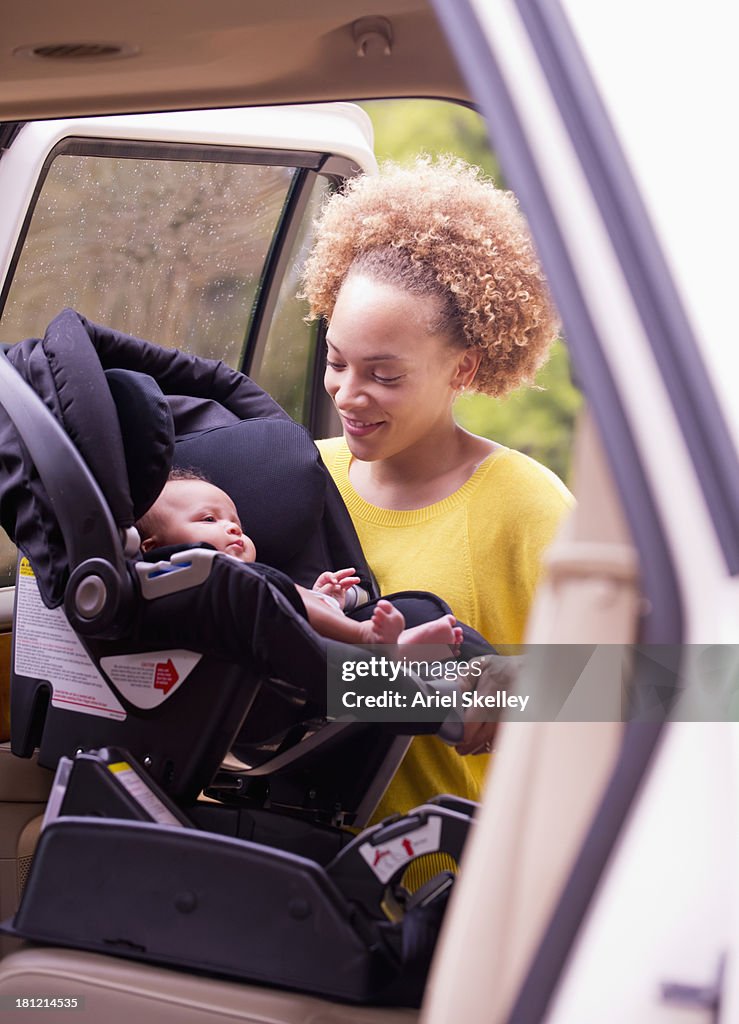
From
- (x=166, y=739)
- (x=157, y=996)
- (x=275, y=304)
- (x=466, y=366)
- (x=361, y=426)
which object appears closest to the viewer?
(x=157, y=996)

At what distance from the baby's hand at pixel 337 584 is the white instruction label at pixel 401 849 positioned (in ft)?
1.52

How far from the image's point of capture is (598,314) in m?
0.74

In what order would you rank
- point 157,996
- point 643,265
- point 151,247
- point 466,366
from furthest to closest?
point 151,247
point 466,366
point 157,996
point 643,265

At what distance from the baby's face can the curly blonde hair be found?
455 mm

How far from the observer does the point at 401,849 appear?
4.25 ft

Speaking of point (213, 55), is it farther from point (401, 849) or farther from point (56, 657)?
point (401, 849)

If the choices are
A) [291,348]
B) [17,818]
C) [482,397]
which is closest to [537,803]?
[17,818]

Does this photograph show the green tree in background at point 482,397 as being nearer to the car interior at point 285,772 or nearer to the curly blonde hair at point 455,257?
the curly blonde hair at point 455,257

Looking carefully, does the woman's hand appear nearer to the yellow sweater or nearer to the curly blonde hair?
the yellow sweater

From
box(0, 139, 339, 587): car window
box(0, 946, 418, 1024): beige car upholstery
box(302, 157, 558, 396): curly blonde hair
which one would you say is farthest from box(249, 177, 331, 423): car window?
box(0, 946, 418, 1024): beige car upholstery

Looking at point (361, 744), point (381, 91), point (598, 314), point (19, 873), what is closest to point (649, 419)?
point (598, 314)

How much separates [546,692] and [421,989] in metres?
0.57

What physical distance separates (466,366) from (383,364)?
0.22m

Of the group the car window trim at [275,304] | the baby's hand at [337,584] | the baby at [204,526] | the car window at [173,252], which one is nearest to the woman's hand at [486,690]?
the baby at [204,526]
